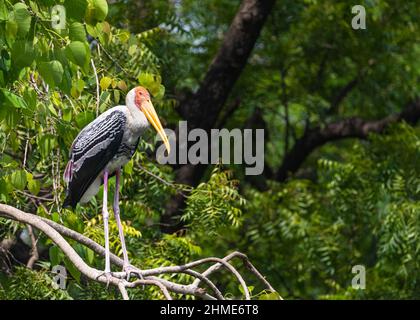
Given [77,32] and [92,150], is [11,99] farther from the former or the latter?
[92,150]

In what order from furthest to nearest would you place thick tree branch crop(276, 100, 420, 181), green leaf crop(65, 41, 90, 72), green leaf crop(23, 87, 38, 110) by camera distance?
1. thick tree branch crop(276, 100, 420, 181)
2. green leaf crop(23, 87, 38, 110)
3. green leaf crop(65, 41, 90, 72)

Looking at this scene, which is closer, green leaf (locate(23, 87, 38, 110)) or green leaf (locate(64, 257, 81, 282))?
green leaf (locate(23, 87, 38, 110))

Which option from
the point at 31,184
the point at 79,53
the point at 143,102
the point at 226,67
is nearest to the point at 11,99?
the point at 79,53

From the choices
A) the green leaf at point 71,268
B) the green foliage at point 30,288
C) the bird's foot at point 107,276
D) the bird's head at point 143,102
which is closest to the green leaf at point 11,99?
the bird's head at point 143,102

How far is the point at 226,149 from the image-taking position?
8.94m

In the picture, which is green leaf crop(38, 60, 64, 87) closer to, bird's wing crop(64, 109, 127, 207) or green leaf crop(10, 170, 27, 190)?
bird's wing crop(64, 109, 127, 207)

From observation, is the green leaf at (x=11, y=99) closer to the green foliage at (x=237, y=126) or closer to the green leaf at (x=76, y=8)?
the green foliage at (x=237, y=126)

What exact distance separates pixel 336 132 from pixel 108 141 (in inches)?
216

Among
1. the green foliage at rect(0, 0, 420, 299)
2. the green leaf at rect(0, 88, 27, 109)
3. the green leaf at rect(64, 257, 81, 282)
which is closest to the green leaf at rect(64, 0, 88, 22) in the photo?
the green foliage at rect(0, 0, 420, 299)

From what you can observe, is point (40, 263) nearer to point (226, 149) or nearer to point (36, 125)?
point (36, 125)

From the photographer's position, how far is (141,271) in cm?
436

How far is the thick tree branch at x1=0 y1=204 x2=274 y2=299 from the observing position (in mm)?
4016

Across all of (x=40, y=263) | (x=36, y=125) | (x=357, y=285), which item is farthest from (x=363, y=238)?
(x=36, y=125)
